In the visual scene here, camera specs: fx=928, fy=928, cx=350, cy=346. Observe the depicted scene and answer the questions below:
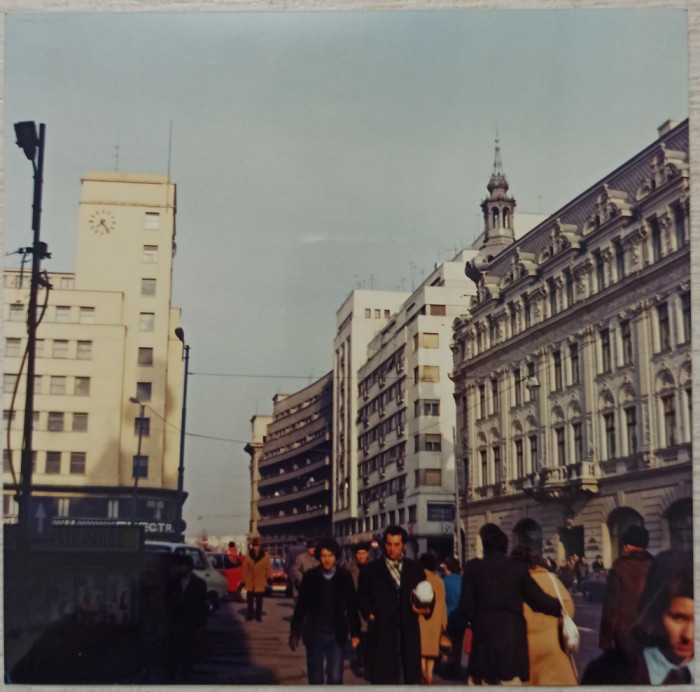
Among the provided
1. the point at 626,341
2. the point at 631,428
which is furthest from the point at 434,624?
the point at 626,341

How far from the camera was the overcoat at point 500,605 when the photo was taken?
6828 millimetres

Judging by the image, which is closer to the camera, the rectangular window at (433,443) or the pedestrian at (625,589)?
the pedestrian at (625,589)

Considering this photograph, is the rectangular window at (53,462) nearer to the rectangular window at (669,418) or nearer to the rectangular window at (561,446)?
the rectangular window at (561,446)

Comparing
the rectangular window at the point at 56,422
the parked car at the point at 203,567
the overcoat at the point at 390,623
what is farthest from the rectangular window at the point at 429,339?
the rectangular window at the point at 56,422

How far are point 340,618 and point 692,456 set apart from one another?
3.29 m

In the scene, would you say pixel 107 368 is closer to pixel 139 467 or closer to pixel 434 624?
pixel 139 467

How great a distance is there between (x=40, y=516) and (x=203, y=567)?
157cm

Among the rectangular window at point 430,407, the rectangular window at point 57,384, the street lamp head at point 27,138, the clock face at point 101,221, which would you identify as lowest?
the rectangular window at point 430,407

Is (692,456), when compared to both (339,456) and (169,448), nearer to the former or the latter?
(339,456)

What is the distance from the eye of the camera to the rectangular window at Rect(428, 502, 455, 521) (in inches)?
332

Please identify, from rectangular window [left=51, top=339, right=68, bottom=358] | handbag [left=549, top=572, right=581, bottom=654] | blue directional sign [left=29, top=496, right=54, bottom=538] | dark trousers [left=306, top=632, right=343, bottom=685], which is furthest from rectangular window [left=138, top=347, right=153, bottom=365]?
handbag [left=549, top=572, right=581, bottom=654]

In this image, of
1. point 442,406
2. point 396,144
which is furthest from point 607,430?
point 396,144

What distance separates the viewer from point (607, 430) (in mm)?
8391

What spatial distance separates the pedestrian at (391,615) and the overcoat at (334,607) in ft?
0.34
